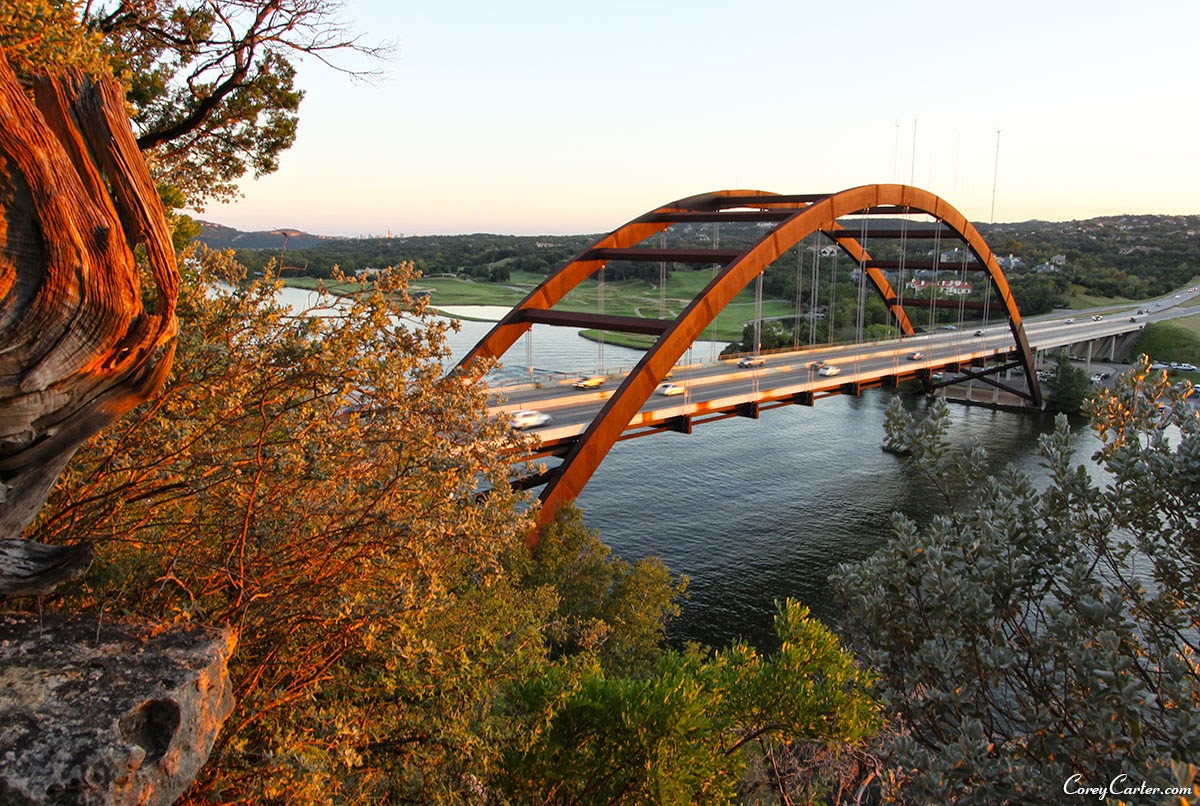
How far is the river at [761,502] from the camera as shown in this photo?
904 inches

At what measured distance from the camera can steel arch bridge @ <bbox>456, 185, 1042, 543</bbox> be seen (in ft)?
62.1

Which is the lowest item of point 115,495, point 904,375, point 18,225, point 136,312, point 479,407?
point 904,375

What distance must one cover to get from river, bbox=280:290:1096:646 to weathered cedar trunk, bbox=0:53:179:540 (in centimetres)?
1476

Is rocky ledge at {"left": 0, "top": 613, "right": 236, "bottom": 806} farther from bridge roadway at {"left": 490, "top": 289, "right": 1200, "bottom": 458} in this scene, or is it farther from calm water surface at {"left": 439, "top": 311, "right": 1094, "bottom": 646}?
calm water surface at {"left": 439, "top": 311, "right": 1094, "bottom": 646}

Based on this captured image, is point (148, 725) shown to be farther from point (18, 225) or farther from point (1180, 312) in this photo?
point (1180, 312)

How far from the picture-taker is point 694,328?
21.2m

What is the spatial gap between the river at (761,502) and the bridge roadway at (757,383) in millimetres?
2888

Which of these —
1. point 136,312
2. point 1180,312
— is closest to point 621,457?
point 136,312

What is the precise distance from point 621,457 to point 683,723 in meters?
31.2

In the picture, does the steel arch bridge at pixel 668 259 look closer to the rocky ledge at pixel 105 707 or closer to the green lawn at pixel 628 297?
the rocky ledge at pixel 105 707

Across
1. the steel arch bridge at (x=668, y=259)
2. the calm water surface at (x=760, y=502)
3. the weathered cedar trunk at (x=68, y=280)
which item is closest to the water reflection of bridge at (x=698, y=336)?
the steel arch bridge at (x=668, y=259)

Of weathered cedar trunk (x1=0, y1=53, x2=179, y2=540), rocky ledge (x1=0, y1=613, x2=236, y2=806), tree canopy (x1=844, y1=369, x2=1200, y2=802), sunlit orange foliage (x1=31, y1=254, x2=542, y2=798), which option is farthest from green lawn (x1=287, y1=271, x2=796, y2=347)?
rocky ledge (x1=0, y1=613, x2=236, y2=806)

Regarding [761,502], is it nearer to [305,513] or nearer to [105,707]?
[305,513]

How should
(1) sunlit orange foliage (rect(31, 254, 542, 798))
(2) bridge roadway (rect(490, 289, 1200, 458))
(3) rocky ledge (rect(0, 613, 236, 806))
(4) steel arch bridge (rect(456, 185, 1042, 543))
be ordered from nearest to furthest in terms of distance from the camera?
(3) rocky ledge (rect(0, 613, 236, 806))
(1) sunlit orange foliage (rect(31, 254, 542, 798))
(4) steel arch bridge (rect(456, 185, 1042, 543))
(2) bridge roadway (rect(490, 289, 1200, 458))
